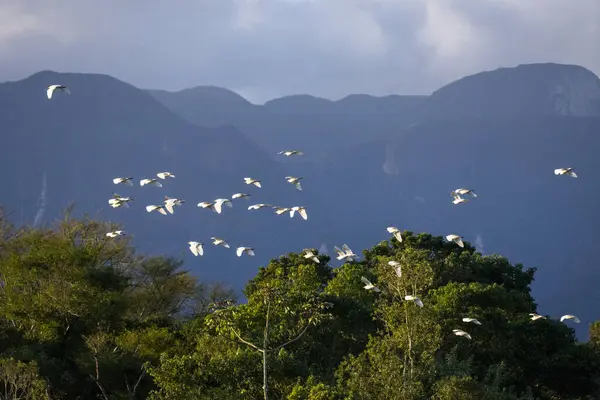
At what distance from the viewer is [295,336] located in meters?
32.3

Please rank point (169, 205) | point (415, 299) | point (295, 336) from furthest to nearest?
point (169, 205) → point (295, 336) → point (415, 299)

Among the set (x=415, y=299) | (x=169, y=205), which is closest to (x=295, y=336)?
(x=415, y=299)

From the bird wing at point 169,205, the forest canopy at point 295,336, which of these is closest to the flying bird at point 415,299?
the forest canopy at point 295,336

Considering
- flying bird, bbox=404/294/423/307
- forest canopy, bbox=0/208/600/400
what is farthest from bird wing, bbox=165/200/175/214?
flying bird, bbox=404/294/423/307

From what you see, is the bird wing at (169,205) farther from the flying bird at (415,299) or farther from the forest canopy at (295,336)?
the flying bird at (415,299)

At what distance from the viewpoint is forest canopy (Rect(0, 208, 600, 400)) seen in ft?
86.3

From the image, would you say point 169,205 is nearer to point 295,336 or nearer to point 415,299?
point 295,336

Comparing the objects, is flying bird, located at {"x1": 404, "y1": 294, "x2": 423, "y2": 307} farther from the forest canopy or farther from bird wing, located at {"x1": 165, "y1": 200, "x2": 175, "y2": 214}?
bird wing, located at {"x1": 165, "y1": 200, "x2": 175, "y2": 214}

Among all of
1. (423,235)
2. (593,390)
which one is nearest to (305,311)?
(593,390)

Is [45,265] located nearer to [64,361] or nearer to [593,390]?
[64,361]

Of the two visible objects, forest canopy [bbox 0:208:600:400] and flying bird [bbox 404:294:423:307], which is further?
flying bird [bbox 404:294:423:307]

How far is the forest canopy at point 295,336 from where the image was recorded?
26.3 meters

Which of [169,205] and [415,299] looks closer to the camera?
[415,299]

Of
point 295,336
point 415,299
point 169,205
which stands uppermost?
point 169,205
